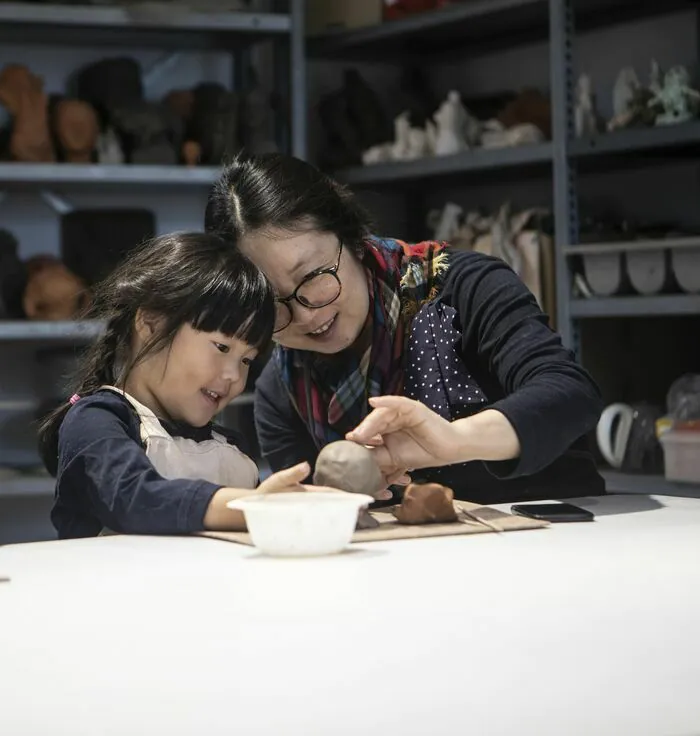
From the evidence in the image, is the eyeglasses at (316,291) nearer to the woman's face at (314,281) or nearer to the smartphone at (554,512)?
the woman's face at (314,281)

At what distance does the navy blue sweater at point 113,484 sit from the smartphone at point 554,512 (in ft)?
1.20

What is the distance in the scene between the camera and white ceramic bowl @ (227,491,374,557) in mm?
1195

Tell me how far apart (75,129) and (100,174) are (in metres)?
0.15

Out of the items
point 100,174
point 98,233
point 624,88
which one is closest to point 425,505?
point 624,88

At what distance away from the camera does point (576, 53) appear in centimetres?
364

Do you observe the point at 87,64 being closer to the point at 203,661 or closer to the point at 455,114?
the point at 455,114

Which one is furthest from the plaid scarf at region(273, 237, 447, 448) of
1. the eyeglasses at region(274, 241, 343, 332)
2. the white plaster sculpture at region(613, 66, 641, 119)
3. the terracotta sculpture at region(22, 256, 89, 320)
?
the terracotta sculpture at region(22, 256, 89, 320)

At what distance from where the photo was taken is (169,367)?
1.70 metres

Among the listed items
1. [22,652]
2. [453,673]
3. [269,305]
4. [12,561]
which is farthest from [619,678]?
[269,305]

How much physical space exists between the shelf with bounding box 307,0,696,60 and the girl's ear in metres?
1.93

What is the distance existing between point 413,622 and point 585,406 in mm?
746

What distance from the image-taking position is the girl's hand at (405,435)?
1426mm

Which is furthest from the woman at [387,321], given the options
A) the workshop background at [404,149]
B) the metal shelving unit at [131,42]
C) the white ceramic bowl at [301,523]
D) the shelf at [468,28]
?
the shelf at [468,28]

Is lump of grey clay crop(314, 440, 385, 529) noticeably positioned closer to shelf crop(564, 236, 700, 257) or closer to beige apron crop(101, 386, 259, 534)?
beige apron crop(101, 386, 259, 534)
